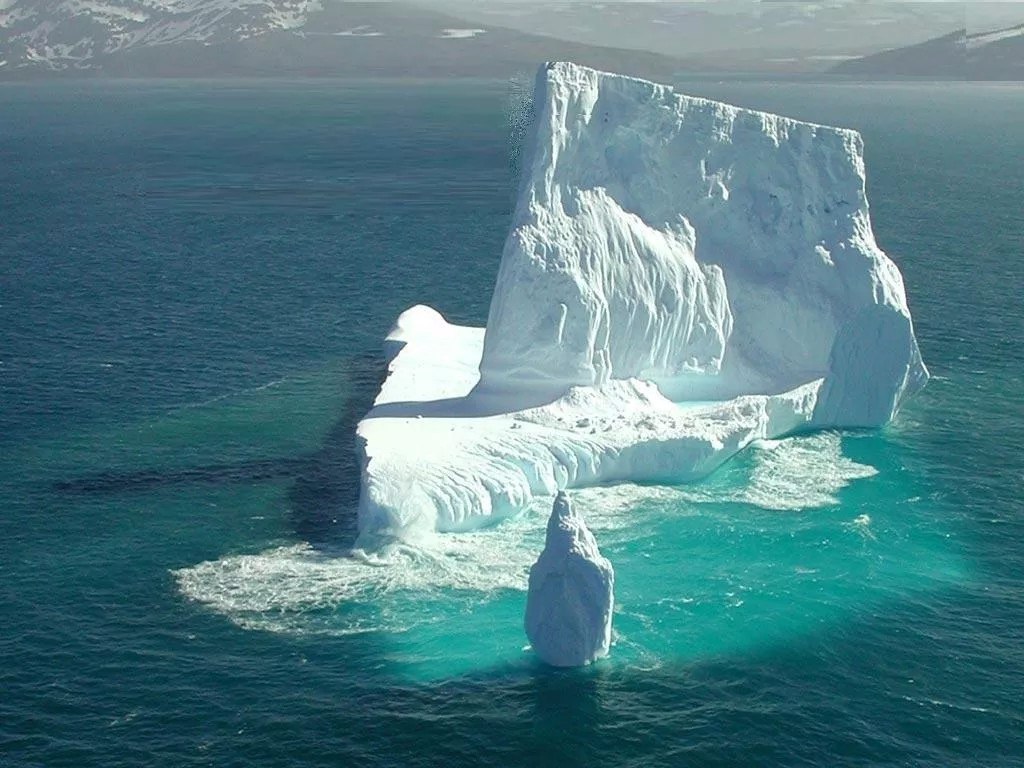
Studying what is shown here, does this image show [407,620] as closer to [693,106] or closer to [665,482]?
[665,482]

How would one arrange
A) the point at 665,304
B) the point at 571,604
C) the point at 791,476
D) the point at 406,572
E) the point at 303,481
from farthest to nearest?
1. the point at 665,304
2. the point at 791,476
3. the point at 303,481
4. the point at 406,572
5. the point at 571,604

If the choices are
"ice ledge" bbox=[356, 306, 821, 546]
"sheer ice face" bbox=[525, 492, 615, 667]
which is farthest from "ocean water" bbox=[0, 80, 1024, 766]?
"ice ledge" bbox=[356, 306, 821, 546]

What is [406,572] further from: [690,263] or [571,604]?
[690,263]

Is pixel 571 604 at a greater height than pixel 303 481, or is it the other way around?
pixel 571 604

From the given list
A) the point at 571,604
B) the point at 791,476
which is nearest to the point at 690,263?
the point at 791,476

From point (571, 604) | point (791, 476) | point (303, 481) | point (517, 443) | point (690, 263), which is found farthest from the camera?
point (690, 263)

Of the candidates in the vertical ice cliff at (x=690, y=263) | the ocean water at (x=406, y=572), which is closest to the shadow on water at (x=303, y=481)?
the ocean water at (x=406, y=572)

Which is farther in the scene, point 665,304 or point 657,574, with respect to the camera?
point 665,304
